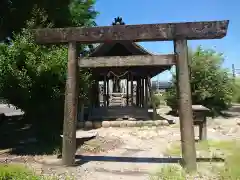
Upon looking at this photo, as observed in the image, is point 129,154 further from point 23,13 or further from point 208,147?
point 23,13

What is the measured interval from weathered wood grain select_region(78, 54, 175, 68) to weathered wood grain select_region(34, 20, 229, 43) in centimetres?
43

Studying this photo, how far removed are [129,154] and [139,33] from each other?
3919mm

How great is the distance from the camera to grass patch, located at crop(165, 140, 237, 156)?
10.1 metres

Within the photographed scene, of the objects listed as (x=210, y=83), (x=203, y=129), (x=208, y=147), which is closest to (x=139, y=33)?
(x=208, y=147)

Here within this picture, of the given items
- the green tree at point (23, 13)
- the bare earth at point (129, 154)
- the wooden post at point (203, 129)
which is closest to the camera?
the bare earth at point (129, 154)

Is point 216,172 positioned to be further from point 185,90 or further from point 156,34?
point 156,34

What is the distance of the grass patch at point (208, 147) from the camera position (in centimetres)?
1011

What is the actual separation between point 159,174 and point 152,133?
7.89m

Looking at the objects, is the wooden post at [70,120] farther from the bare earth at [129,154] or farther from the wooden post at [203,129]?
the wooden post at [203,129]

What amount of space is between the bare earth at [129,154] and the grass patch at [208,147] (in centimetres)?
28

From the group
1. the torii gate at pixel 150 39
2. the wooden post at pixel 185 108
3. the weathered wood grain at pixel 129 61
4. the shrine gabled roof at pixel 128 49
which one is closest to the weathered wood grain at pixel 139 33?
the torii gate at pixel 150 39

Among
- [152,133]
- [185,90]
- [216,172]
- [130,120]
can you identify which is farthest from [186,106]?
[130,120]

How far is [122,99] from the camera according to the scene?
2267cm

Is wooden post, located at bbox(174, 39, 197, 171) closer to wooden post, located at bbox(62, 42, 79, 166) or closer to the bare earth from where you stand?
Answer: the bare earth
